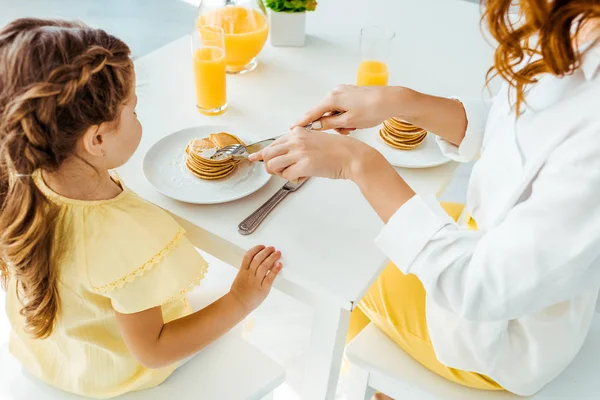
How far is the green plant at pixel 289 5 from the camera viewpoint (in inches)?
56.3

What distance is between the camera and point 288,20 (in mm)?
1454

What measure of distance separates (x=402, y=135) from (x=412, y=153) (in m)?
0.04

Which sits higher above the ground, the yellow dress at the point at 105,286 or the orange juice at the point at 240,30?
the orange juice at the point at 240,30

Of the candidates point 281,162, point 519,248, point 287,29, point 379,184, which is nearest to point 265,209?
point 281,162

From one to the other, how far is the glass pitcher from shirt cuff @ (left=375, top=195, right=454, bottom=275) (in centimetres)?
65

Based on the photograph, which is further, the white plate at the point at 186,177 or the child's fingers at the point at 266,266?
the white plate at the point at 186,177

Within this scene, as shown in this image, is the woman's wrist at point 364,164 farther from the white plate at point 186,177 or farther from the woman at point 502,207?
the white plate at point 186,177

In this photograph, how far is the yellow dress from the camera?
0.84 meters

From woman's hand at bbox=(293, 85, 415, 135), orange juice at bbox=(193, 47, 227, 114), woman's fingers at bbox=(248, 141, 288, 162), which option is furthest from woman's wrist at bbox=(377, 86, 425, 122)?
orange juice at bbox=(193, 47, 227, 114)

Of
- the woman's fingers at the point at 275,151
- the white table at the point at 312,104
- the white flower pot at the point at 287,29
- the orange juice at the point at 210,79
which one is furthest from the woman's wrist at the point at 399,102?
the white flower pot at the point at 287,29

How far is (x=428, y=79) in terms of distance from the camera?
139 cm

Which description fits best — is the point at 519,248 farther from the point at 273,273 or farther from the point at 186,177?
the point at 186,177

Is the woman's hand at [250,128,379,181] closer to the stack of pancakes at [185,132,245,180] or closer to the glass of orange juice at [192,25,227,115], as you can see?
the stack of pancakes at [185,132,245,180]

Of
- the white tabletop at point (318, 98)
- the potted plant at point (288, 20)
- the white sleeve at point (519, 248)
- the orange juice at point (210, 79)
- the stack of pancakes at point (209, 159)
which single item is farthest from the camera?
the potted plant at point (288, 20)
